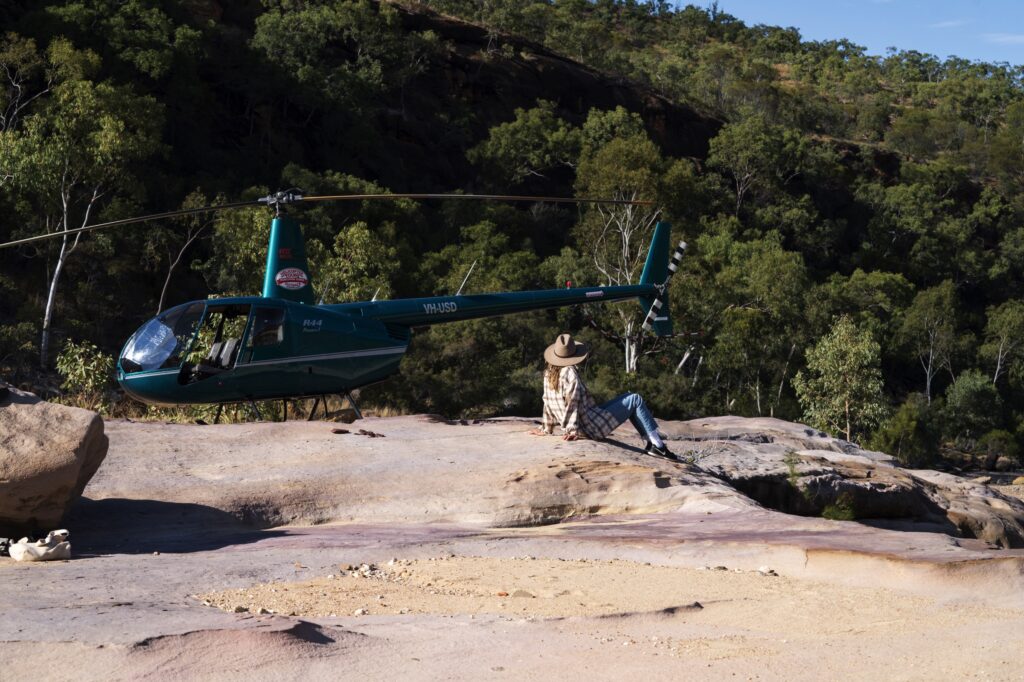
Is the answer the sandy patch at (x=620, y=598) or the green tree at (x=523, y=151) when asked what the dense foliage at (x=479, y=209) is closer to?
the green tree at (x=523, y=151)

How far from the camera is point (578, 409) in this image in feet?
43.0

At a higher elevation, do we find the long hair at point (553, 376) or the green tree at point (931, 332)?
the long hair at point (553, 376)

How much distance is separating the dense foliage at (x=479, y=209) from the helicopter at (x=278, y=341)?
16.4 ft

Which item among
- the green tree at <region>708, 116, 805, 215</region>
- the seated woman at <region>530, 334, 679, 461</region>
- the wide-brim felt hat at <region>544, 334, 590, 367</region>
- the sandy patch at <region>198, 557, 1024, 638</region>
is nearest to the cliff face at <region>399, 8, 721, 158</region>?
the green tree at <region>708, 116, 805, 215</region>

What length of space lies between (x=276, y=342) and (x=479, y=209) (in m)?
46.1

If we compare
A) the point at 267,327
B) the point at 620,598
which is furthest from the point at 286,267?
the point at 620,598

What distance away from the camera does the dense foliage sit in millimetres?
37219

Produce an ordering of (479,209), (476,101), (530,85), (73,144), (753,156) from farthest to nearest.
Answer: (530,85) → (476,101) → (753,156) → (479,209) → (73,144)

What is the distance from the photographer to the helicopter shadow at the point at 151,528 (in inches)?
353

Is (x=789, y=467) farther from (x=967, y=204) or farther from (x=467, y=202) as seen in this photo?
(x=967, y=204)

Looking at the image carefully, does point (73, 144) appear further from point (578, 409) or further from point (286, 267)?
point (578, 409)

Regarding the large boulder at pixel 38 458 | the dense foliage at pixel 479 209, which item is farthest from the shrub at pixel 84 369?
the large boulder at pixel 38 458

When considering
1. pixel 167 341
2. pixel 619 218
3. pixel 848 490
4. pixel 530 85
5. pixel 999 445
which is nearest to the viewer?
pixel 167 341

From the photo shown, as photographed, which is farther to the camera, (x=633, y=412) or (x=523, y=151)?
(x=523, y=151)
